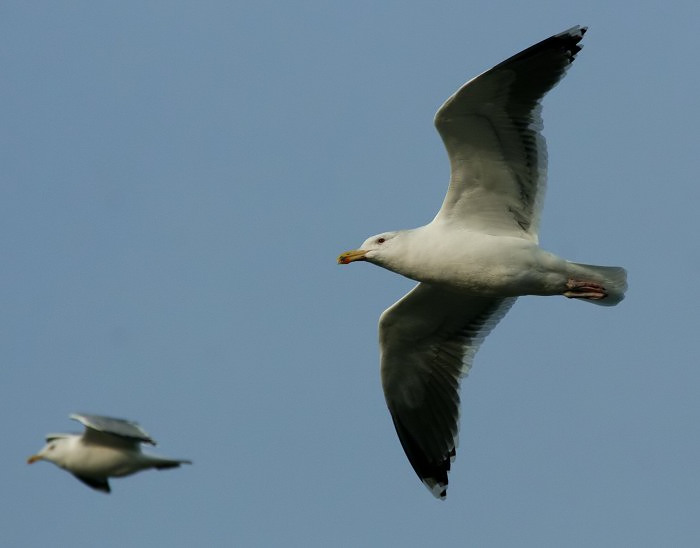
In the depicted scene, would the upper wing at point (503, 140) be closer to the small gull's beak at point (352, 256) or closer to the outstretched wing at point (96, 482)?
the small gull's beak at point (352, 256)

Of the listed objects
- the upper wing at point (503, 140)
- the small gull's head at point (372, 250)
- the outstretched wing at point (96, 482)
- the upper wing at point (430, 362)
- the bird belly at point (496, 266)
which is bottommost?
the outstretched wing at point (96, 482)

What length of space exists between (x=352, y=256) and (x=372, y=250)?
22 cm

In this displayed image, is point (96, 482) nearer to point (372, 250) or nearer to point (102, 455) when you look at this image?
point (102, 455)

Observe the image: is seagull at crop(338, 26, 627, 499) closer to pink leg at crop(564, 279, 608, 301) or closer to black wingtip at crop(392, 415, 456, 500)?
pink leg at crop(564, 279, 608, 301)

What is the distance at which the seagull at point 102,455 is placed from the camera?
11719 millimetres

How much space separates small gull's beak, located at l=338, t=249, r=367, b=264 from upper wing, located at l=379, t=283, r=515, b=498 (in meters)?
0.78

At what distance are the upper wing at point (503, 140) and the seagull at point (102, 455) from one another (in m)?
3.29

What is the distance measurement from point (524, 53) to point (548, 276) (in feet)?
6.31

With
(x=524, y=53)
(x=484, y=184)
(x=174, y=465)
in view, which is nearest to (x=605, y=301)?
(x=484, y=184)

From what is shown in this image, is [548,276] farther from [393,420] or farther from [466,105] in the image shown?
[393,420]

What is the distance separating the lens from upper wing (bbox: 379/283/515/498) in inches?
510

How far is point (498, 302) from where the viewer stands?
522 inches

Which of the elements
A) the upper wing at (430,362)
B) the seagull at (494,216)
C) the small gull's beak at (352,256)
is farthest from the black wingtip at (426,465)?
the small gull's beak at (352,256)

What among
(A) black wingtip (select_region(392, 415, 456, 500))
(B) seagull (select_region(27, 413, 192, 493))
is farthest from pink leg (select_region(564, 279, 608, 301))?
(B) seagull (select_region(27, 413, 192, 493))
